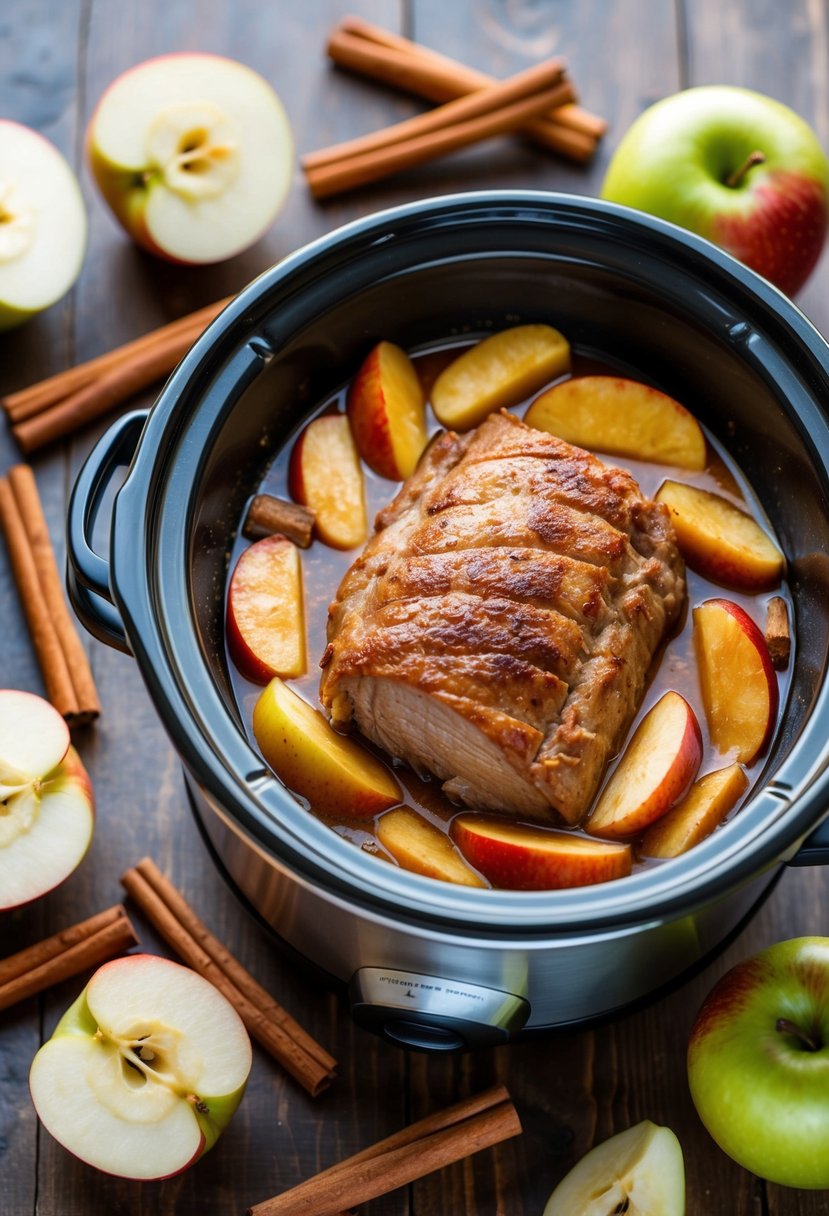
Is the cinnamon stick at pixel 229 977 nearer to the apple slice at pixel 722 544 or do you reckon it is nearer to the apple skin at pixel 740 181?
the apple slice at pixel 722 544

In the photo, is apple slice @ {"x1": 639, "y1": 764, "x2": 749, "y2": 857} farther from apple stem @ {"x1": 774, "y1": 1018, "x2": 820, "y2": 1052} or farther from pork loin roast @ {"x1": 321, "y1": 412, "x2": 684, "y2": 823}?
apple stem @ {"x1": 774, "y1": 1018, "x2": 820, "y2": 1052}

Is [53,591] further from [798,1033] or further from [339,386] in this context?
[798,1033]

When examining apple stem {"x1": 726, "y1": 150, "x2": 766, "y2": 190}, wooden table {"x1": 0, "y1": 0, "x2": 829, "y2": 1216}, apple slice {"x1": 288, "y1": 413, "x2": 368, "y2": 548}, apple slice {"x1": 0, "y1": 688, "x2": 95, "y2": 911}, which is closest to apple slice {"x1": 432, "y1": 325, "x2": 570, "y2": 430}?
apple slice {"x1": 288, "y1": 413, "x2": 368, "y2": 548}

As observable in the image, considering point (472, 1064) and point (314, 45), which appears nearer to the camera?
point (472, 1064)

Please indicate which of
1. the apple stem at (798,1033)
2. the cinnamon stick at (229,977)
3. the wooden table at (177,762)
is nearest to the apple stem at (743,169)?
the wooden table at (177,762)

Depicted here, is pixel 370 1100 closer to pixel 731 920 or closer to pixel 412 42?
pixel 731 920

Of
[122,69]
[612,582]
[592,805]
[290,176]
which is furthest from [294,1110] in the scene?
[122,69]

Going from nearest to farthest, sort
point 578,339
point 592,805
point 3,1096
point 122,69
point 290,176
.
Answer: point 592,805 → point 3,1096 → point 578,339 → point 290,176 → point 122,69

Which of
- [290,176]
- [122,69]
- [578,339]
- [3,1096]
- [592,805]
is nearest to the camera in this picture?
[592,805]
